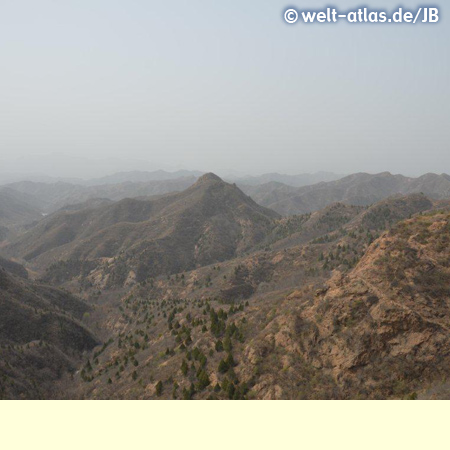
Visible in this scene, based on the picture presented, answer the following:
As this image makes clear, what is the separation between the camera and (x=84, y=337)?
182ft

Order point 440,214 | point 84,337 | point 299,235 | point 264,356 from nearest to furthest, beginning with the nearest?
point 264,356 < point 440,214 < point 84,337 < point 299,235

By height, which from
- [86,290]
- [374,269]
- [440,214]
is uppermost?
[440,214]

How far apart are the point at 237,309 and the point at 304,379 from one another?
17165 millimetres

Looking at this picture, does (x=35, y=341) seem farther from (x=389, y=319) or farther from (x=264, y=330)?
(x=389, y=319)

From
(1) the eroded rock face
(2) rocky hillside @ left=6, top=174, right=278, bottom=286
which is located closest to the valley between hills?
(1) the eroded rock face

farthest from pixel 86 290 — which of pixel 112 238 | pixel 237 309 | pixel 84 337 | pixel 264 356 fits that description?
pixel 264 356

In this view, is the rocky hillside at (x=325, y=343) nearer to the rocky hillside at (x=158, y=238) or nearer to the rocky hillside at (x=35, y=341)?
the rocky hillside at (x=35, y=341)

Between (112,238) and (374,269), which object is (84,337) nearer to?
(374,269)

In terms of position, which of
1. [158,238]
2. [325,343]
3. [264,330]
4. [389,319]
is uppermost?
[389,319]

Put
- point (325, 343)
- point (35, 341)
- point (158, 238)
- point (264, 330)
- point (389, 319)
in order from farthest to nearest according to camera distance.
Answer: point (158, 238), point (35, 341), point (264, 330), point (325, 343), point (389, 319)

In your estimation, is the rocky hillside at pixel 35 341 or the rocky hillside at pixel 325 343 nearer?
the rocky hillside at pixel 325 343

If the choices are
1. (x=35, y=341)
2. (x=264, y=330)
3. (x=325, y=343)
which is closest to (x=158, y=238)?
(x=35, y=341)

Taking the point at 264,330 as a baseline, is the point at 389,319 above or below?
above

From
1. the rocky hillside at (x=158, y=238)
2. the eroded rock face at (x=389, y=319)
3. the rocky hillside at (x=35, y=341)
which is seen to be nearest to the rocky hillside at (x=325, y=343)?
the eroded rock face at (x=389, y=319)
